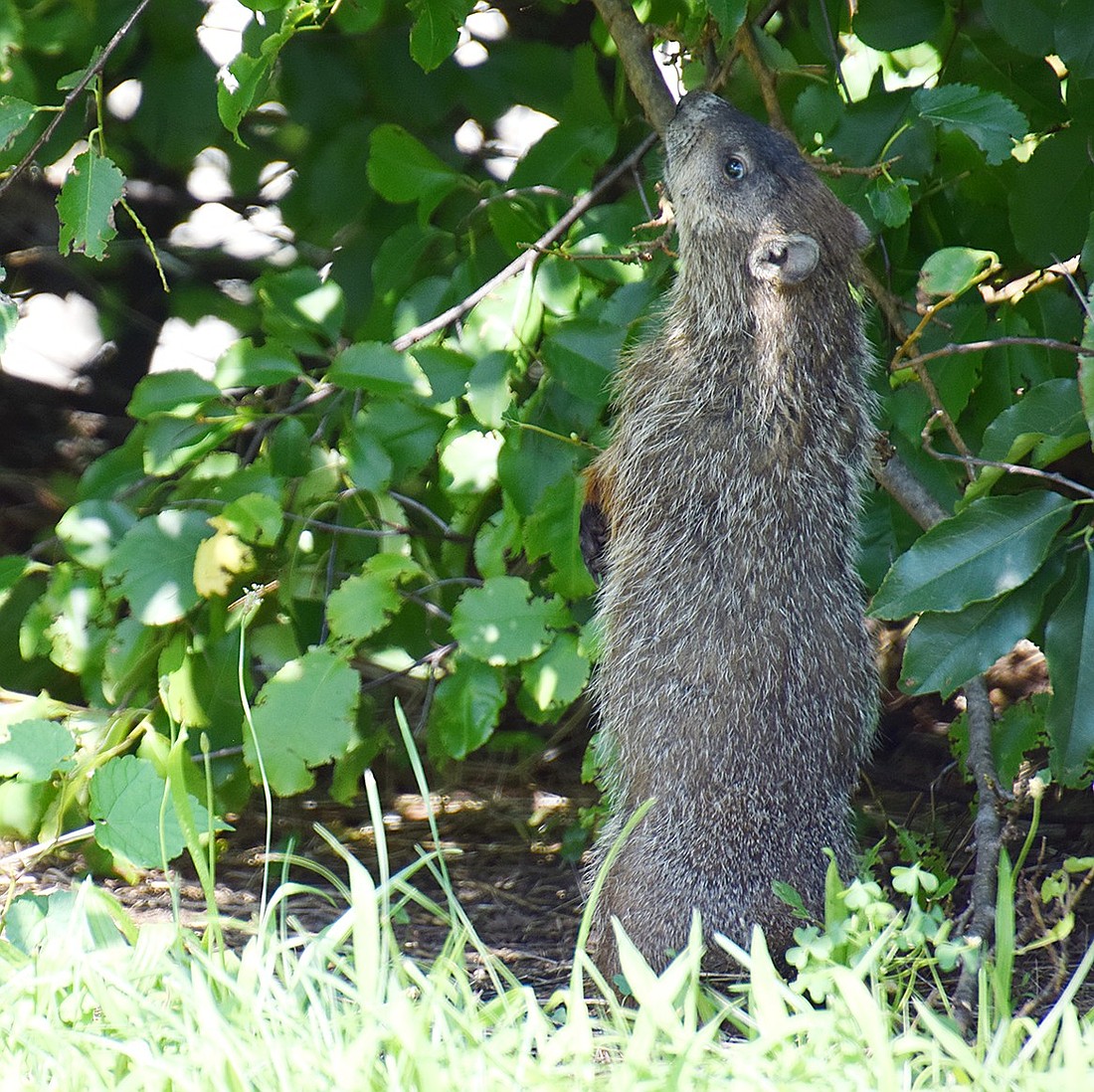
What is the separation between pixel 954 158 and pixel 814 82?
0.39 m

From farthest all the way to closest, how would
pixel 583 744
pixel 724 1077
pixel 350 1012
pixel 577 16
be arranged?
pixel 583 744
pixel 577 16
pixel 350 1012
pixel 724 1077

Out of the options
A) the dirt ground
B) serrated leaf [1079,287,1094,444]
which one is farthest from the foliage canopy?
the dirt ground

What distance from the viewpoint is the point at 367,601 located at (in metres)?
2.88

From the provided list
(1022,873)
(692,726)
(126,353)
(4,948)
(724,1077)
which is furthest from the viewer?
(126,353)

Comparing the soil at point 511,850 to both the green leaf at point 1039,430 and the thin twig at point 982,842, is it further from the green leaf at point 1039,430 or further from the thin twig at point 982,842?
the green leaf at point 1039,430

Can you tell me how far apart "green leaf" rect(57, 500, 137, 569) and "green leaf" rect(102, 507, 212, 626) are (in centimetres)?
7

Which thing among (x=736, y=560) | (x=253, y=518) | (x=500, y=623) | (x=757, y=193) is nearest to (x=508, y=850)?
(x=500, y=623)

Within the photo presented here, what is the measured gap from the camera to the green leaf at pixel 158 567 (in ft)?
9.40

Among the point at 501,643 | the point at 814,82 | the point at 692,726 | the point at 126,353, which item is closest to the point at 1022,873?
the point at 692,726

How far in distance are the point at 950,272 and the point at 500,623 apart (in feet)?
3.97

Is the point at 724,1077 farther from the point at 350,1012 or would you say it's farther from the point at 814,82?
the point at 814,82

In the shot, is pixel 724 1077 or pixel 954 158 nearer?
pixel 724 1077

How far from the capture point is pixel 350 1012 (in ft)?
6.00

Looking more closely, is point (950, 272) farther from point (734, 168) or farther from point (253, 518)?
point (253, 518)
